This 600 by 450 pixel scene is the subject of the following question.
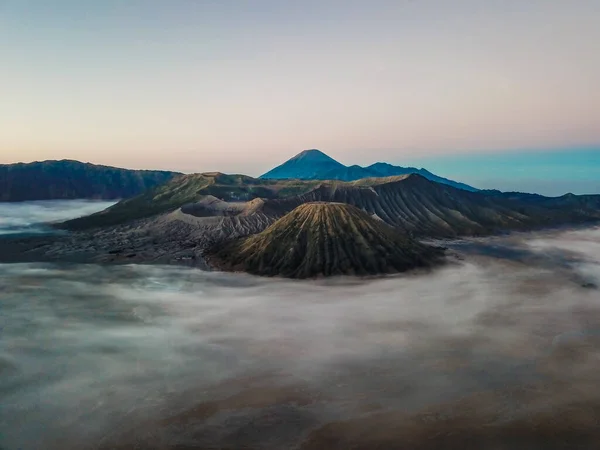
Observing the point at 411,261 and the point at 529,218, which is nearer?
the point at 411,261

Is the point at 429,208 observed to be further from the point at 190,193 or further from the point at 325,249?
the point at 190,193

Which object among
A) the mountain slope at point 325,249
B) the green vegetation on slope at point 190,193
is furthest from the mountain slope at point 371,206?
the mountain slope at point 325,249

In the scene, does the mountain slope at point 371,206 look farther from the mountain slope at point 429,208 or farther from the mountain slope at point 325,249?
the mountain slope at point 325,249

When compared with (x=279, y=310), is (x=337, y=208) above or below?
above

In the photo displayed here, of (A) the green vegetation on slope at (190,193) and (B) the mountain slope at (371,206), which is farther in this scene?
(A) the green vegetation on slope at (190,193)

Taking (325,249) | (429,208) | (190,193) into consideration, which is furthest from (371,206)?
(190,193)

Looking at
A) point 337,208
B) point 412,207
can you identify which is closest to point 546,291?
point 337,208

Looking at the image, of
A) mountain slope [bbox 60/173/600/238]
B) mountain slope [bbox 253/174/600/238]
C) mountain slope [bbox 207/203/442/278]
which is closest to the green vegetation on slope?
mountain slope [bbox 60/173/600/238]

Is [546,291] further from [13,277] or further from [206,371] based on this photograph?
[13,277]
